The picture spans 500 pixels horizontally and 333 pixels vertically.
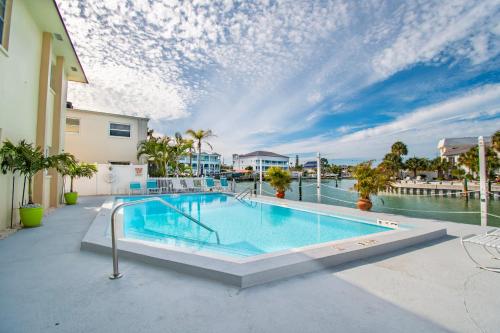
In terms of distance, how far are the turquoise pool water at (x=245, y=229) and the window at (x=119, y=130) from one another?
963 centimetres

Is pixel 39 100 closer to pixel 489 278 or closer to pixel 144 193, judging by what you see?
pixel 144 193

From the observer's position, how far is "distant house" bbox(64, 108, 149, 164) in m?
16.5

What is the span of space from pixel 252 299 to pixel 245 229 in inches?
186

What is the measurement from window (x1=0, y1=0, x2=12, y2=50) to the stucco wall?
4.0 inches

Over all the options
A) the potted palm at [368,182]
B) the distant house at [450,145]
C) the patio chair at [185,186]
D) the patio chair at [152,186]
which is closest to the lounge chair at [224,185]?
the patio chair at [185,186]

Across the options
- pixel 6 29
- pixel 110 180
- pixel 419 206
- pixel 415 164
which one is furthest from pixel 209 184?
pixel 415 164

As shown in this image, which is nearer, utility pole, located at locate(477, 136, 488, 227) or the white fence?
utility pole, located at locate(477, 136, 488, 227)

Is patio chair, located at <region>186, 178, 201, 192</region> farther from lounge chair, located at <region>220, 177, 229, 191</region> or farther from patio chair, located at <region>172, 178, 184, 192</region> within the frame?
lounge chair, located at <region>220, 177, 229, 191</region>

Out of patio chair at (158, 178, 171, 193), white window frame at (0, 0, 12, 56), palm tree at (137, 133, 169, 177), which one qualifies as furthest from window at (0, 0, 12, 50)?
palm tree at (137, 133, 169, 177)

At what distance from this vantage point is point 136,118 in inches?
713

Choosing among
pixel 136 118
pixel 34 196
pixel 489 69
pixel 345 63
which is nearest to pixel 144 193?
pixel 136 118

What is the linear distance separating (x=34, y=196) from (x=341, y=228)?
10.1m

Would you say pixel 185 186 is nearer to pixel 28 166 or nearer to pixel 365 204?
pixel 28 166

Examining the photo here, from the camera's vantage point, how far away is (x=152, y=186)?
15344 millimetres
